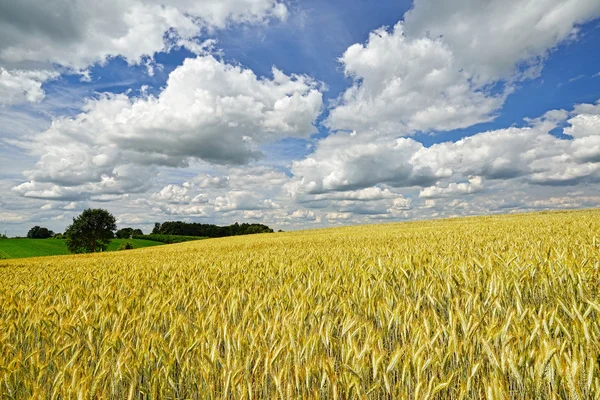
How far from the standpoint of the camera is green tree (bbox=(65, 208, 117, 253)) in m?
58.0

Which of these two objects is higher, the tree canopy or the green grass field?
the tree canopy

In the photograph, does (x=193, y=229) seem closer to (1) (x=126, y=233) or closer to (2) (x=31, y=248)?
(1) (x=126, y=233)

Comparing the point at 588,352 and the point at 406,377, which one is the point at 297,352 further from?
the point at 588,352

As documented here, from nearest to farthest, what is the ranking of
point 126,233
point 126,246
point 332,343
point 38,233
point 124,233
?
point 332,343 → point 126,246 → point 124,233 → point 126,233 → point 38,233

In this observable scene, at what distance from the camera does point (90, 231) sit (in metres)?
58.8

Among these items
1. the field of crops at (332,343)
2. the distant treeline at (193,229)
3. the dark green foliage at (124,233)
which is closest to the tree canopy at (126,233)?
the dark green foliage at (124,233)

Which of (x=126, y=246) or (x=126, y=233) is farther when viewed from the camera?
(x=126, y=233)

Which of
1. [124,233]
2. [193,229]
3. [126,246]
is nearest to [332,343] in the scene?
[126,246]

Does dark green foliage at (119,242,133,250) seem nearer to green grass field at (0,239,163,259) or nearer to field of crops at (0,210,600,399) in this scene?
green grass field at (0,239,163,259)

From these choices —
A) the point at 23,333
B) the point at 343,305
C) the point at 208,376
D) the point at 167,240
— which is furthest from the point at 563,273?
the point at 167,240

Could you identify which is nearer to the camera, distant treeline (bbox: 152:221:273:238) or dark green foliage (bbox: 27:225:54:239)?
distant treeline (bbox: 152:221:273:238)

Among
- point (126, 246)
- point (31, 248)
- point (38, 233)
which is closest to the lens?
point (31, 248)

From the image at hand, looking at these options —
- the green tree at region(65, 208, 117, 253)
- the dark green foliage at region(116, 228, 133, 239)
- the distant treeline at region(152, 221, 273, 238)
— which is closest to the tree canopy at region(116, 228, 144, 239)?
the dark green foliage at region(116, 228, 133, 239)

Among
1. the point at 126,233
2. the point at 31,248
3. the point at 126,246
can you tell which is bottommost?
the point at 126,246
